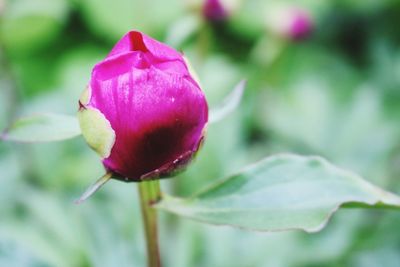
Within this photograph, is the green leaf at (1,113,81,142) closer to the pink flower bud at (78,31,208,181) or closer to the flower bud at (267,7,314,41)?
the pink flower bud at (78,31,208,181)

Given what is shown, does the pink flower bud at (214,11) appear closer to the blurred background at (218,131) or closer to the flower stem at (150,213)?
the blurred background at (218,131)

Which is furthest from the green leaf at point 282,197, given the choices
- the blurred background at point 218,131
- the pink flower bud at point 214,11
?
the pink flower bud at point 214,11

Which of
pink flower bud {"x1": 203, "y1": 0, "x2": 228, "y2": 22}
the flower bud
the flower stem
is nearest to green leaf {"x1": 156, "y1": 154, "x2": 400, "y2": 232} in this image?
the flower stem

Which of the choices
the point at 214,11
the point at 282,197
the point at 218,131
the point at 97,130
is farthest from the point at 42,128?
the point at 218,131

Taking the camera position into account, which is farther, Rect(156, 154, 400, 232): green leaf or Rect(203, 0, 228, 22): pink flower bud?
Rect(203, 0, 228, 22): pink flower bud

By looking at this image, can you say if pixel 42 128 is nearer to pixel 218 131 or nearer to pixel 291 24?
pixel 218 131

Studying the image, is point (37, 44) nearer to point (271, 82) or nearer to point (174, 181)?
point (271, 82)
